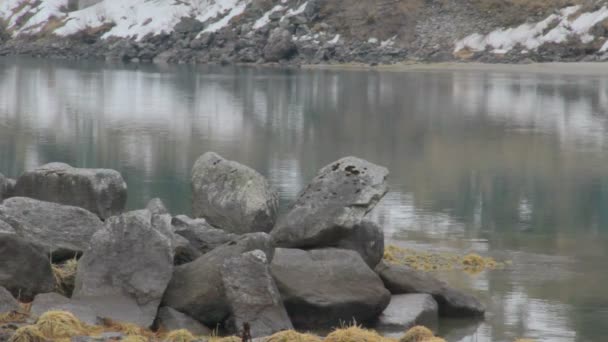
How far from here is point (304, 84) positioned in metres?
95.4

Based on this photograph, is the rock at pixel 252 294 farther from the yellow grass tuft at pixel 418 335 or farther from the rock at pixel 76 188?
the rock at pixel 76 188

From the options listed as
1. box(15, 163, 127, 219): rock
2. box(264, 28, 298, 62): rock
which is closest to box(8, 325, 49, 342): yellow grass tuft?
box(15, 163, 127, 219): rock

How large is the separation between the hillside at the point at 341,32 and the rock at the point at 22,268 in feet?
397

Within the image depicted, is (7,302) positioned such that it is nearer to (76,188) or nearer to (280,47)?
(76,188)

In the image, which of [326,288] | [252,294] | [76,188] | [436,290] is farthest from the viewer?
[76,188]

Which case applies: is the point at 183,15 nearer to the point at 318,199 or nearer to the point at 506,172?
the point at 506,172

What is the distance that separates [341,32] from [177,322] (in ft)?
461

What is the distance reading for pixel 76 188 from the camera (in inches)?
818

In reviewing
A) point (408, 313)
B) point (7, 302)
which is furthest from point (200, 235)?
point (7, 302)

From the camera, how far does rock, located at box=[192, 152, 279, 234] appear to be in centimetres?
2120

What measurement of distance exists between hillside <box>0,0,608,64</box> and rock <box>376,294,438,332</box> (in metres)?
117

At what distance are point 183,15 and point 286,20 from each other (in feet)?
78.5

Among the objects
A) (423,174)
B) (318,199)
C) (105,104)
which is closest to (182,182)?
(423,174)

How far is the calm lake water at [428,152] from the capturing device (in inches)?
846
